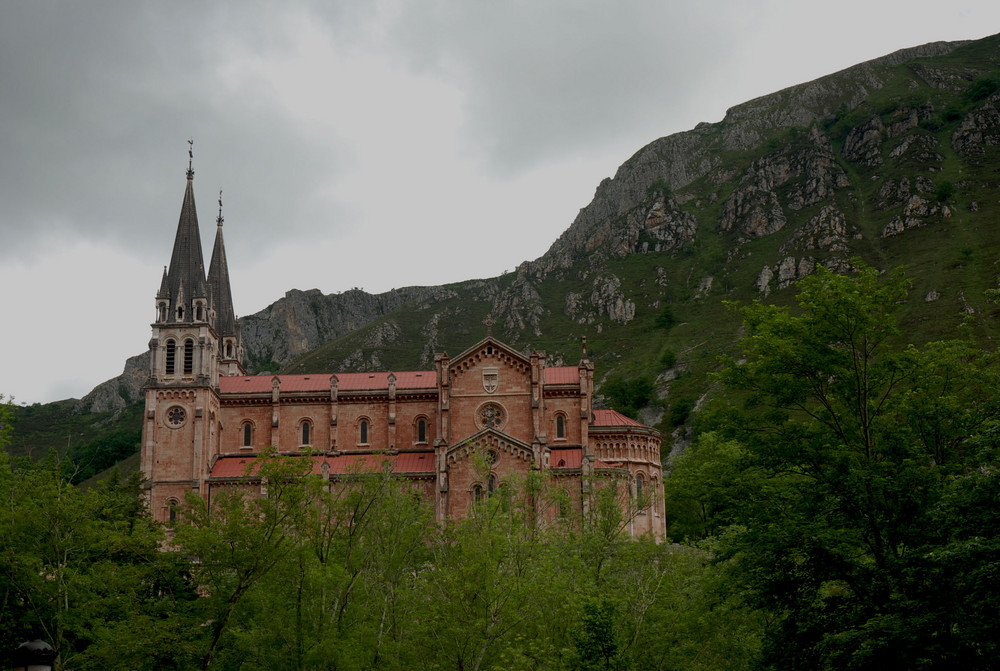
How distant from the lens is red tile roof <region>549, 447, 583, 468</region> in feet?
217

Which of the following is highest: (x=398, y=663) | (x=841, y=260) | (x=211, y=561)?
(x=841, y=260)

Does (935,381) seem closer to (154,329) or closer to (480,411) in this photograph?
(480,411)

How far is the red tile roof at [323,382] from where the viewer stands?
7369 centimetres

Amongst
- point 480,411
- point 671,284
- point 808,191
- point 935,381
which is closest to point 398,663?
point 935,381

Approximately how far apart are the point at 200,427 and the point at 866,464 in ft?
179

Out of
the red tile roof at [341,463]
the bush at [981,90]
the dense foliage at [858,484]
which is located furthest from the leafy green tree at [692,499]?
the bush at [981,90]

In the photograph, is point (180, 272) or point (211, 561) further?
point (180, 272)

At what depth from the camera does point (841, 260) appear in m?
154

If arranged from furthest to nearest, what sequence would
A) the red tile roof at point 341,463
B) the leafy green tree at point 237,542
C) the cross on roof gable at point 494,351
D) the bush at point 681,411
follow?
1. the bush at point 681,411
2. the cross on roof gable at point 494,351
3. the red tile roof at point 341,463
4. the leafy green tree at point 237,542

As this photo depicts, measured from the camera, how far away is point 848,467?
2709cm

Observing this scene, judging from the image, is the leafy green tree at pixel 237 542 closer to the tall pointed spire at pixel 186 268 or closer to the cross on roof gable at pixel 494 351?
the cross on roof gable at pixel 494 351

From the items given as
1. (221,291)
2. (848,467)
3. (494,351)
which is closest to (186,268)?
(221,291)

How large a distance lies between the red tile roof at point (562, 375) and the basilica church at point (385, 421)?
13cm

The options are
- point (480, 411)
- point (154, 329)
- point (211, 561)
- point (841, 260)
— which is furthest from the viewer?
point (841, 260)
